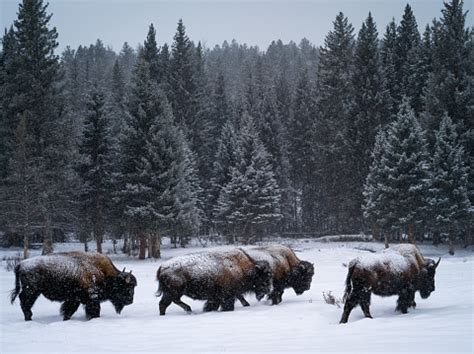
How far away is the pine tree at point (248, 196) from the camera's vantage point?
4162cm

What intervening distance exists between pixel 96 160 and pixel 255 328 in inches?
1017

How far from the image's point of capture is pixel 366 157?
4847 centimetres

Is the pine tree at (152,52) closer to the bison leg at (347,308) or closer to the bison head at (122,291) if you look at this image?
the bison head at (122,291)

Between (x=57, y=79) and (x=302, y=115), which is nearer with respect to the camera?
(x=57, y=79)

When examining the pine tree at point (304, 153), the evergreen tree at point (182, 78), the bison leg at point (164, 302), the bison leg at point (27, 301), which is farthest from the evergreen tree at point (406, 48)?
the bison leg at point (27, 301)

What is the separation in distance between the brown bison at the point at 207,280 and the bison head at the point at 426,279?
420 cm

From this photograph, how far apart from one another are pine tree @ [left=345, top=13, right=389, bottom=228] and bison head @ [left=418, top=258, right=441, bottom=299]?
35021 mm

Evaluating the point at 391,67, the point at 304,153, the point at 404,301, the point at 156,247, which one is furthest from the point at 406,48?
the point at 404,301

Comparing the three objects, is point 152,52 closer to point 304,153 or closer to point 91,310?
point 304,153

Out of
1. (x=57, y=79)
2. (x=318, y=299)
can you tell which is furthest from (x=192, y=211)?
(x=318, y=299)

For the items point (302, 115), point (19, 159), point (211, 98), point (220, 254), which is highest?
point (211, 98)

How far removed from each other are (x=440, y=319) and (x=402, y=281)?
2747mm

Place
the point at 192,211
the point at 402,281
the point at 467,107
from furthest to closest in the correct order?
the point at 467,107, the point at 192,211, the point at 402,281

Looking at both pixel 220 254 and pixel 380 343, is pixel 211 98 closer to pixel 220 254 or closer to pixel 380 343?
pixel 220 254
